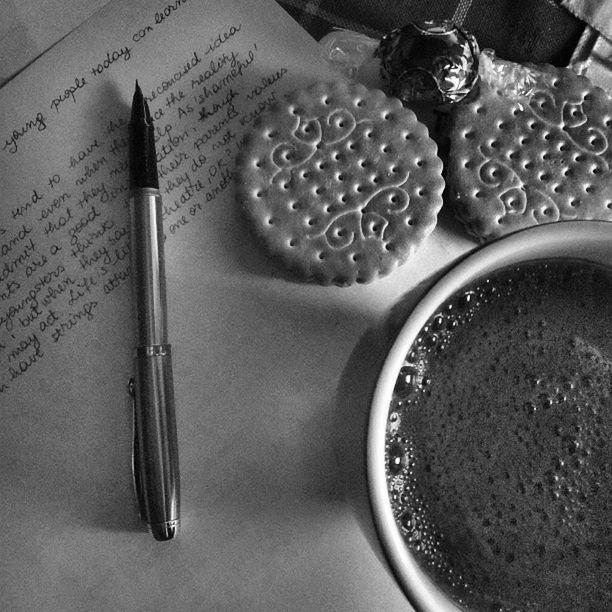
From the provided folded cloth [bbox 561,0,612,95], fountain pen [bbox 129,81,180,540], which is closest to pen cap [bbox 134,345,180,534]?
fountain pen [bbox 129,81,180,540]

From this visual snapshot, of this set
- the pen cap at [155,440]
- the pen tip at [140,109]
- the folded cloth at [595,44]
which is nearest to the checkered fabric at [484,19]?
the folded cloth at [595,44]

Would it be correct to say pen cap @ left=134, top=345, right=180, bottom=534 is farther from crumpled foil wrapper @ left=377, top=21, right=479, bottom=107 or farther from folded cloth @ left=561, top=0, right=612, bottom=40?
folded cloth @ left=561, top=0, right=612, bottom=40

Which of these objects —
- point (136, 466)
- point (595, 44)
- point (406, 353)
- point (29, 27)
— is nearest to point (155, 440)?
point (136, 466)

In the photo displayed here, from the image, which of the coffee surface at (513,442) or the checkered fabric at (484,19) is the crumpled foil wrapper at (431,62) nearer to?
the checkered fabric at (484,19)

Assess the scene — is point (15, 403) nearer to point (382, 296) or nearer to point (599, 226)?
point (382, 296)

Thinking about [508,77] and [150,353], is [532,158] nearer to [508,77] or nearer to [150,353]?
[508,77]

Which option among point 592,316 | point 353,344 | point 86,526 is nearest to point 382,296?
point 353,344

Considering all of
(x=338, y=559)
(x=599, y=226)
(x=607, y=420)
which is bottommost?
(x=338, y=559)
